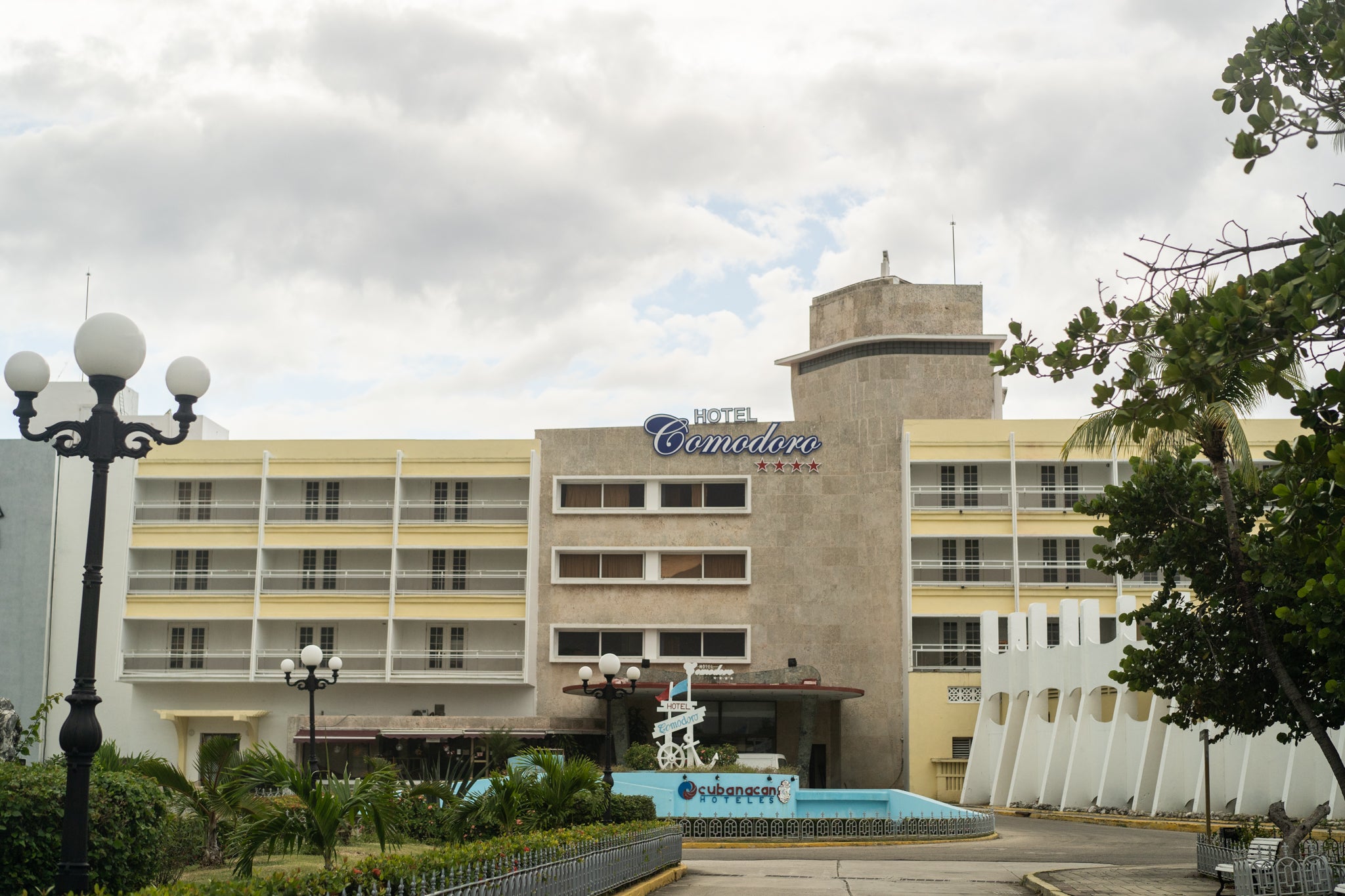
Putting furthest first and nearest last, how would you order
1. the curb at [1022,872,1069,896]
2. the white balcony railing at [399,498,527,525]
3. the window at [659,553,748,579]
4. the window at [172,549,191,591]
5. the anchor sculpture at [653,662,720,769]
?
the white balcony railing at [399,498,527,525] < the window at [172,549,191,591] < the window at [659,553,748,579] < the anchor sculpture at [653,662,720,769] < the curb at [1022,872,1069,896]

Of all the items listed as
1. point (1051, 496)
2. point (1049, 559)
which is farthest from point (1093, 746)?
point (1051, 496)

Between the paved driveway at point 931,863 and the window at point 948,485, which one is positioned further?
the window at point 948,485

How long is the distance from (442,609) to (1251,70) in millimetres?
48061

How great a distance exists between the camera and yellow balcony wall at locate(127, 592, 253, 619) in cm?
5478

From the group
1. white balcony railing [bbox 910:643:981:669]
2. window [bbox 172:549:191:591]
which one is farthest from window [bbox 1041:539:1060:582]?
window [bbox 172:549:191:591]

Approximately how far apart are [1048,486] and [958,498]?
363cm

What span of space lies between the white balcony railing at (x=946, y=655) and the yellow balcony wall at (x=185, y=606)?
27.0 metres

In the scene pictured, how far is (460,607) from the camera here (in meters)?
54.6

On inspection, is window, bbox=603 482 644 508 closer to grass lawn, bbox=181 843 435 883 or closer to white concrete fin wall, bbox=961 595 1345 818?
white concrete fin wall, bbox=961 595 1345 818

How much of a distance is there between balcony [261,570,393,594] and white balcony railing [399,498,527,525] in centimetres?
265

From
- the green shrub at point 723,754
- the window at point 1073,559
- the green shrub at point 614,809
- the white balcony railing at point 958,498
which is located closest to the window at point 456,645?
the green shrub at point 723,754

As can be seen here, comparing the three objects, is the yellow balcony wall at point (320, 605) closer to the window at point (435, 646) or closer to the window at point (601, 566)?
the window at point (435, 646)

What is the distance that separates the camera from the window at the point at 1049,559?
54000 millimetres

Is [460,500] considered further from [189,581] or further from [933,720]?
[933,720]
